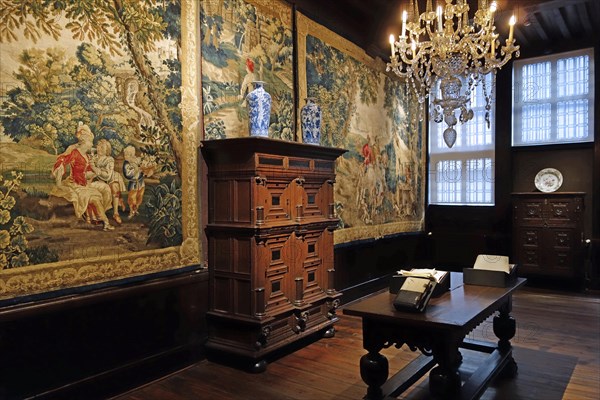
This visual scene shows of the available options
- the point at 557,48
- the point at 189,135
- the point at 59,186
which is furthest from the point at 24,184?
the point at 557,48

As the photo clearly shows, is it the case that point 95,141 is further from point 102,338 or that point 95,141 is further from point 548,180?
point 548,180

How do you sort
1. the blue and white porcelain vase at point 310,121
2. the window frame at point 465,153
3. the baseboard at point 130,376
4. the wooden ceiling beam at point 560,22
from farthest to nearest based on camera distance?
the window frame at point 465,153, the wooden ceiling beam at point 560,22, the blue and white porcelain vase at point 310,121, the baseboard at point 130,376

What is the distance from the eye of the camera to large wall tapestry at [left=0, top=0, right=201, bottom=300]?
2.80 meters

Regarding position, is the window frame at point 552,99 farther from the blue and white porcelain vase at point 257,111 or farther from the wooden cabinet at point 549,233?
the blue and white porcelain vase at point 257,111

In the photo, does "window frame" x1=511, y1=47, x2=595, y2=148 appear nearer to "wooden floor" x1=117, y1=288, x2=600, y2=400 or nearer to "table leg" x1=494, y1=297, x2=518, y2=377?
"wooden floor" x1=117, y1=288, x2=600, y2=400

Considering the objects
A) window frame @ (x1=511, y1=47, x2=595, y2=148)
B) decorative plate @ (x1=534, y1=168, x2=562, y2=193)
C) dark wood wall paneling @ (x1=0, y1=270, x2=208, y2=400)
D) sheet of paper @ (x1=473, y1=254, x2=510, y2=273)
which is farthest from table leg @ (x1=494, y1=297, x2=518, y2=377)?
window frame @ (x1=511, y1=47, x2=595, y2=148)

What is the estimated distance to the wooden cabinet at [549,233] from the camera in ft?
22.3

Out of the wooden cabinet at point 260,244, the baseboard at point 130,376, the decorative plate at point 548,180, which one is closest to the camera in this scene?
the baseboard at point 130,376

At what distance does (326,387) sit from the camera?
3484 millimetres

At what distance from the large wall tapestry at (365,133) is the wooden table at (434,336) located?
9.04 ft

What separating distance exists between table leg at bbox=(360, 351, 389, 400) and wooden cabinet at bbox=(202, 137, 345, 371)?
114 centimetres

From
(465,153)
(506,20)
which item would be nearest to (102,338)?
(506,20)

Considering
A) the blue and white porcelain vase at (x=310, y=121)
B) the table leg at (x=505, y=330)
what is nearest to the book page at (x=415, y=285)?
the table leg at (x=505, y=330)

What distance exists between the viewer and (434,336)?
2.65m
